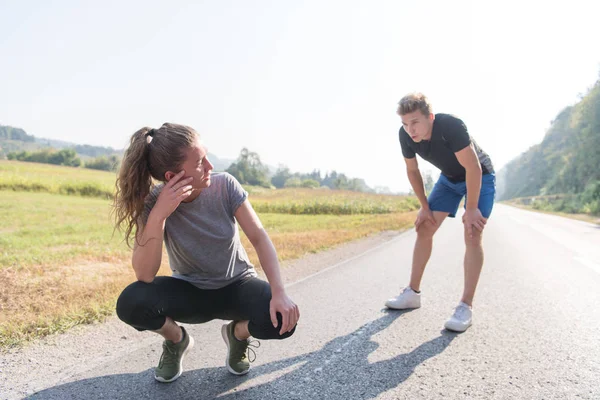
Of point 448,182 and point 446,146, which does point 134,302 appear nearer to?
point 446,146

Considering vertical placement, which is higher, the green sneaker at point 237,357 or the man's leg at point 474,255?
the man's leg at point 474,255

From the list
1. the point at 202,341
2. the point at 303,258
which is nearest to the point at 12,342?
the point at 202,341

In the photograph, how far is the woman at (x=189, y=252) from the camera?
227 centimetres

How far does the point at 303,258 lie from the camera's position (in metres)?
7.84

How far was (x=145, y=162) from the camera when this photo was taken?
231 cm

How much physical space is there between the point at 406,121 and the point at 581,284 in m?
3.69

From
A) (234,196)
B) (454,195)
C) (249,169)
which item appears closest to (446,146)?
(454,195)

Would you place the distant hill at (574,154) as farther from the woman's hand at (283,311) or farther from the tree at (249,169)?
the tree at (249,169)

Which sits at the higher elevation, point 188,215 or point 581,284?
point 188,215

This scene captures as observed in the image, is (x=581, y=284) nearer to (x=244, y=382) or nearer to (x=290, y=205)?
(x=244, y=382)

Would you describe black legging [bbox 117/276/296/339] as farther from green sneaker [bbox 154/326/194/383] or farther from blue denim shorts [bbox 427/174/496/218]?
blue denim shorts [bbox 427/174/496/218]

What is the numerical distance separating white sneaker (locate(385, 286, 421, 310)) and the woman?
193 centimetres

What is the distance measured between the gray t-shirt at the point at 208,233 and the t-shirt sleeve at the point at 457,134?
187 cm

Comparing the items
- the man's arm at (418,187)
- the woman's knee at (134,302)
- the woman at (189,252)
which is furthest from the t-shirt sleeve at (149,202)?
the man's arm at (418,187)
